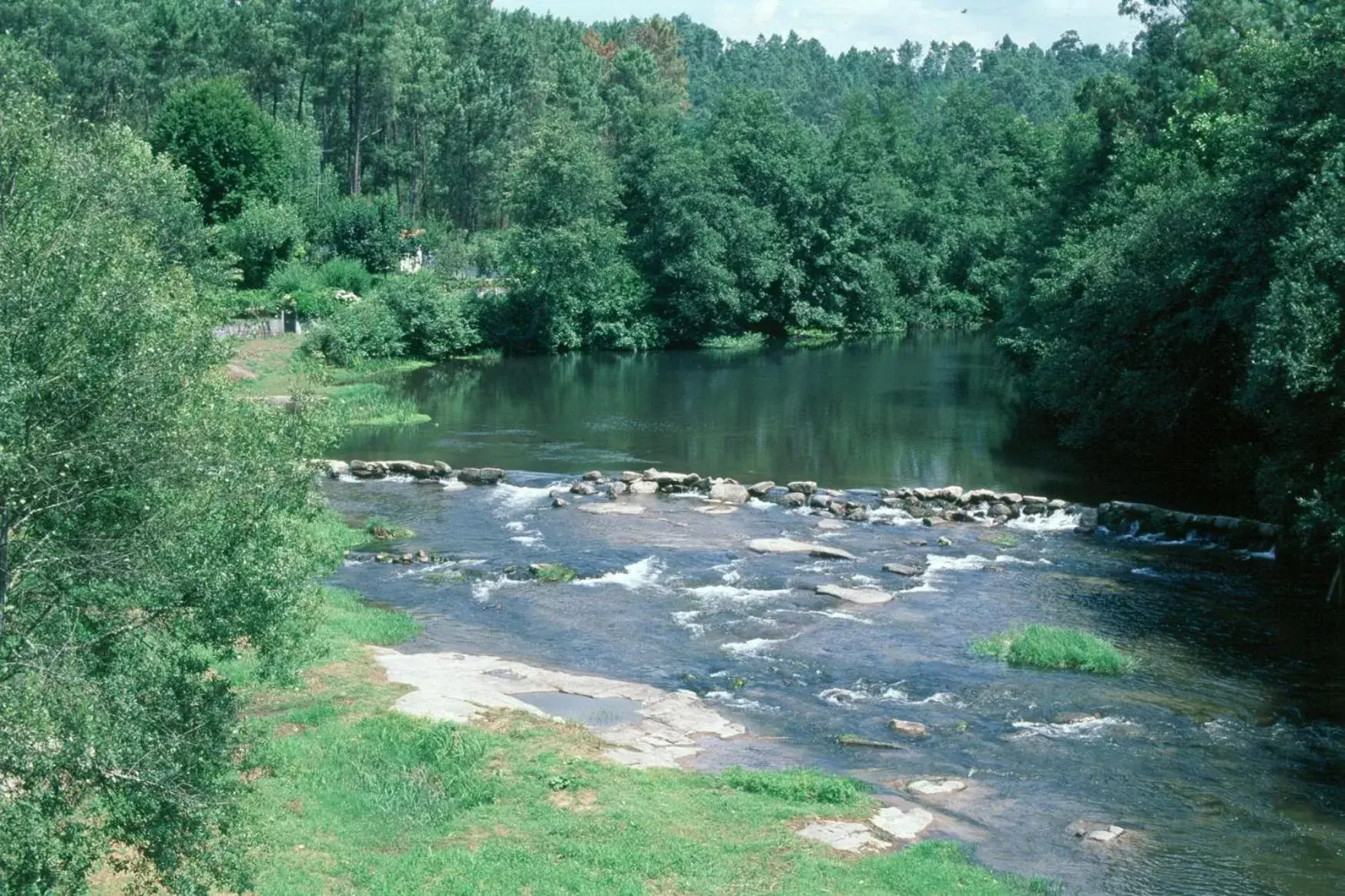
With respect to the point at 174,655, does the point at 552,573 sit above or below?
below

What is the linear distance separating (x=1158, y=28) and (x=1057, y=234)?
18058mm

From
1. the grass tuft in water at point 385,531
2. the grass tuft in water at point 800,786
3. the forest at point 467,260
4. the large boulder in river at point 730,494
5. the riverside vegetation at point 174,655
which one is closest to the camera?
the riverside vegetation at point 174,655

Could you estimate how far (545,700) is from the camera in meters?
22.7

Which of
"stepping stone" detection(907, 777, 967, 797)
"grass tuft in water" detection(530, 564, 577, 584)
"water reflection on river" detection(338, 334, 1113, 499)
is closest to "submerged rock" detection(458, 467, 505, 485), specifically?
"water reflection on river" detection(338, 334, 1113, 499)

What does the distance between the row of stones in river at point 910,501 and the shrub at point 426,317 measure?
25.7 meters

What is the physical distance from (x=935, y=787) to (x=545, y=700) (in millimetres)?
6994

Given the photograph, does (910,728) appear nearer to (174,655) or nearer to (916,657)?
(916,657)

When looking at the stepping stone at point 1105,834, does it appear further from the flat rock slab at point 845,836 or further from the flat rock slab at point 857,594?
the flat rock slab at point 857,594

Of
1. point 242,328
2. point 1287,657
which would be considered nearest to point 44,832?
point 1287,657

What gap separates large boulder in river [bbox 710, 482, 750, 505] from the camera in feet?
131

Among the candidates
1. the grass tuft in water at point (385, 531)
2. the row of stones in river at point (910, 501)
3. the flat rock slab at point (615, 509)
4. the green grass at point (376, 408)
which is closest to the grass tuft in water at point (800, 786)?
the grass tuft in water at point (385, 531)

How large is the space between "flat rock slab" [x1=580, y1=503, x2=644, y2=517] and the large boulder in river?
2.67 meters

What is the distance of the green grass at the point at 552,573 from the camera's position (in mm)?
31047

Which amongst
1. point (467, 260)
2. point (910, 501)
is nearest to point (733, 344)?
point (467, 260)
